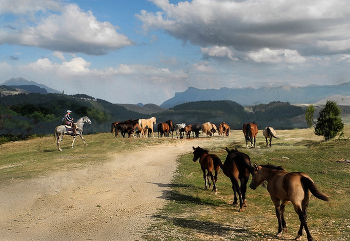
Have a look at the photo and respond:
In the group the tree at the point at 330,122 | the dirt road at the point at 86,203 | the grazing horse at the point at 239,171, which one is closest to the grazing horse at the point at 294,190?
the grazing horse at the point at 239,171

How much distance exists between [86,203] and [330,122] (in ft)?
99.7

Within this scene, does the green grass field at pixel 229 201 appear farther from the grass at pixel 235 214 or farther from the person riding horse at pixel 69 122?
the person riding horse at pixel 69 122

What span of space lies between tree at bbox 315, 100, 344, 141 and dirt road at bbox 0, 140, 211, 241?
21.9 meters

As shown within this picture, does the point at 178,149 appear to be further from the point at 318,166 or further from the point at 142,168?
the point at 318,166

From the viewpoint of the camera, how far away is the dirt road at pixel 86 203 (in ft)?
31.1

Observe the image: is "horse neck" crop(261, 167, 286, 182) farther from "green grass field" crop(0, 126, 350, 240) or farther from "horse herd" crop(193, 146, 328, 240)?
"green grass field" crop(0, 126, 350, 240)

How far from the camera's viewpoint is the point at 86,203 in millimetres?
12609

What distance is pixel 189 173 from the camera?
18.3 meters

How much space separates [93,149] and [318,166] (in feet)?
67.3

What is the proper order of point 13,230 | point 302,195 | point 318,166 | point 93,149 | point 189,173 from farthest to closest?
point 93,149 → point 318,166 → point 189,173 → point 13,230 → point 302,195

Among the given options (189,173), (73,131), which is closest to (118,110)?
(73,131)

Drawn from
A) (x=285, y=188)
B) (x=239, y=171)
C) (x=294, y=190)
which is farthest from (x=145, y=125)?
(x=294, y=190)

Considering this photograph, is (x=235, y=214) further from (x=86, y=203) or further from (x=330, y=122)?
(x=330, y=122)

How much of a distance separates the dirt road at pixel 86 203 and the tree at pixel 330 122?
21884 millimetres
